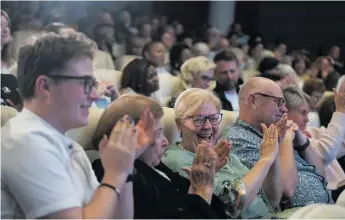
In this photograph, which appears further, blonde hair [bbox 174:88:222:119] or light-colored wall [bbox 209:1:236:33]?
light-colored wall [bbox 209:1:236:33]

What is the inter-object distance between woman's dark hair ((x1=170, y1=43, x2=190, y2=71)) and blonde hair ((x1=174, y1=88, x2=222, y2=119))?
320 centimetres

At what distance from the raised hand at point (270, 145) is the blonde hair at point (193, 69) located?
5.80ft

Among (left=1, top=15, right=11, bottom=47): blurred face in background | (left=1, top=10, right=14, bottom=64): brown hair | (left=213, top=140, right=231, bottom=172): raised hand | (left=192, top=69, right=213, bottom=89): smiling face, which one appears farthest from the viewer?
(left=192, top=69, right=213, bottom=89): smiling face

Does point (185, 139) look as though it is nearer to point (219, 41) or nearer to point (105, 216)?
point (105, 216)

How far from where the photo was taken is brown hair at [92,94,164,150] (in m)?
1.62

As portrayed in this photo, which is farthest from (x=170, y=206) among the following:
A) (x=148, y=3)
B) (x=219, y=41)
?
(x=148, y=3)

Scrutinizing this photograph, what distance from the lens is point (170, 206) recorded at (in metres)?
1.70

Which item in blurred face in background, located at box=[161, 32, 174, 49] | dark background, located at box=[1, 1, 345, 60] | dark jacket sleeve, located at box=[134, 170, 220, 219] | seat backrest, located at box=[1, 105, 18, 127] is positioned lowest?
dark background, located at box=[1, 1, 345, 60]

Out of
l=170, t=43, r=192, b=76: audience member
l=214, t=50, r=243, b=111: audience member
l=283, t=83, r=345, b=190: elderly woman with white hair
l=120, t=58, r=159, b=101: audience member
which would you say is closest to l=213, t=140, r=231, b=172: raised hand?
l=283, t=83, r=345, b=190: elderly woman with white hair

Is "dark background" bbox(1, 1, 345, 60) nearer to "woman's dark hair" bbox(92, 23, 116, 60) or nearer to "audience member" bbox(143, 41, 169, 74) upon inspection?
"woman's dark hair" bbox(92, 23, 116, 60)

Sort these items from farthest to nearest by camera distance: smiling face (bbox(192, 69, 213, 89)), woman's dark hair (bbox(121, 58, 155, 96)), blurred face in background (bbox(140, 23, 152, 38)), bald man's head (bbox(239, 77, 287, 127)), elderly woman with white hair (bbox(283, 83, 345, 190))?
blurred face in background (bbox(140, 23, 152, 38)) < smiling face (bbox(192, 69, 213, 89)) < woman's dark hair (bbox(121, 58, 155, 96)) < elderly woman with white hair (bbox(283, 83, 345, 190)) < bald man's head (bbox(239, 77, 287, 127))

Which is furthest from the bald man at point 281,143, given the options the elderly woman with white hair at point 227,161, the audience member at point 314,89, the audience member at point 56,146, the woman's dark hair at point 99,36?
the woman's dark hair at point 99,36

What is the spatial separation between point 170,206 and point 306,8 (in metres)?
7.91

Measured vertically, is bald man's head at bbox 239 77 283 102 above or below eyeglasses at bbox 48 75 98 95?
below
